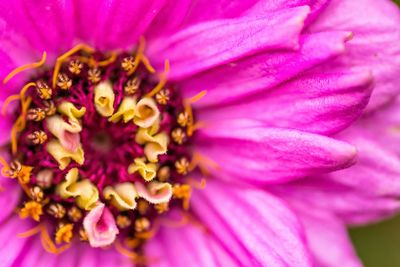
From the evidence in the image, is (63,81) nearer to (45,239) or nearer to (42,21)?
(42,21)

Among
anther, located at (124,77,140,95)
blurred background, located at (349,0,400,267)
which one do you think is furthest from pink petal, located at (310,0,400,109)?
blurred background, located at (349,0,400,267)

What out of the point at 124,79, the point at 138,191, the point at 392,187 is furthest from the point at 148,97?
the point at 392,187

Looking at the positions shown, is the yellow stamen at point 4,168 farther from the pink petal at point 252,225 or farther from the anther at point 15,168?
the pink petal at point 252,225

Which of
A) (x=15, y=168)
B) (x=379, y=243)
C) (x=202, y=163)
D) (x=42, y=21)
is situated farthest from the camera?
(x=379, y=243)

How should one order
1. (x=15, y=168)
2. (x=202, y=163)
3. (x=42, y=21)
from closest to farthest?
(x=42, y=21) < (x=15, y=168) < (x=202, y=163)

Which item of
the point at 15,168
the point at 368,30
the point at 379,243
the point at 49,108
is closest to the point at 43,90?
the point at 49,108

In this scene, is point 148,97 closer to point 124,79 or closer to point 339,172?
point 124,79

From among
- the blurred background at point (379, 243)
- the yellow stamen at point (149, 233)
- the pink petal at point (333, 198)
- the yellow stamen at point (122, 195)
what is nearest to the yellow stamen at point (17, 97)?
the yellow stamen at point (122, 195)
